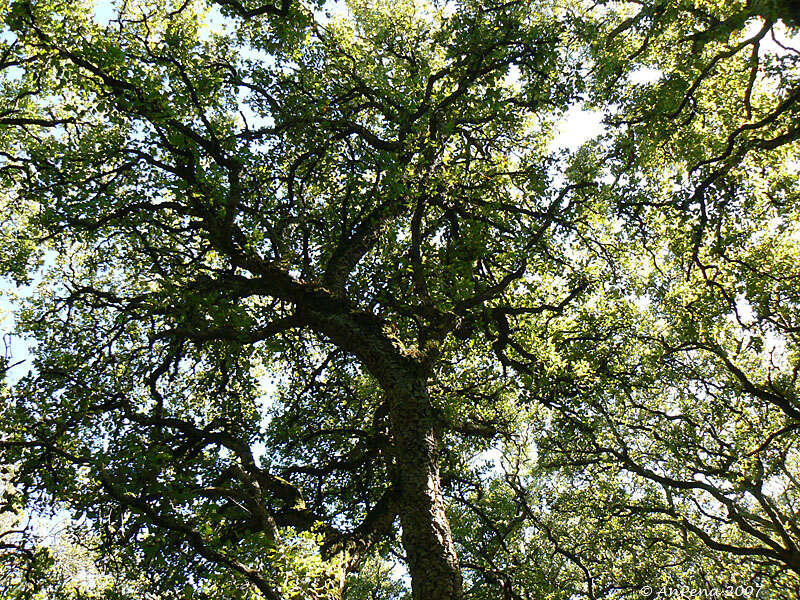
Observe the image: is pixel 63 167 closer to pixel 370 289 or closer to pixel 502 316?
pixel 370 289

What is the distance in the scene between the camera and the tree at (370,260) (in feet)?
24.8

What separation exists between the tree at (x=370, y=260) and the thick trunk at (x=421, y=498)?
1.6 inches

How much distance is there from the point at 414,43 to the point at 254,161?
21.1 feet

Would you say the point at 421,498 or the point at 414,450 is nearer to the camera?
the point at 421,498

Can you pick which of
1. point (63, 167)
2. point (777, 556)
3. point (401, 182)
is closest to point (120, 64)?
point (63, 167)

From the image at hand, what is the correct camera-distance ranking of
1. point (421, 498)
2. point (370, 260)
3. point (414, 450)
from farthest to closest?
point (370, 260), point (414, 450), point (421, 498)

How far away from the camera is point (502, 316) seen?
32.8 ft

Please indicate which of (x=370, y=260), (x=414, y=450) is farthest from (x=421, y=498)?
(x=370, y=260)

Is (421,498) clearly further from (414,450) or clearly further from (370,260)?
(370,260)

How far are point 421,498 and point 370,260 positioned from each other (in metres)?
6.04

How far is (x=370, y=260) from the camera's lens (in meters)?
11.7

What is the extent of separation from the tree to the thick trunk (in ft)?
0.13

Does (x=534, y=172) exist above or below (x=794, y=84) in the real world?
above

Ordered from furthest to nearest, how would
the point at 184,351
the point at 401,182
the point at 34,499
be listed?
the point at 184,351, the point at 401,182, the point at 34,499
